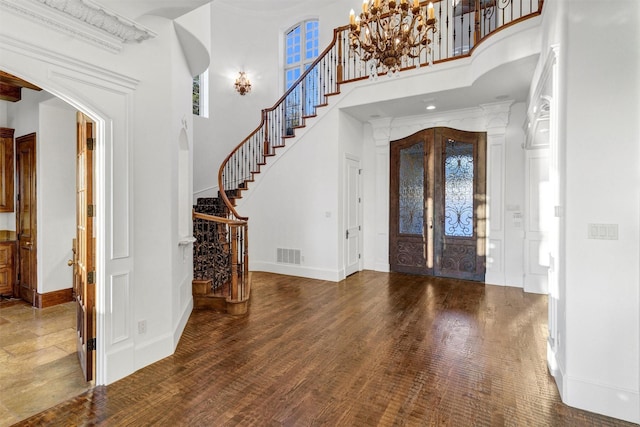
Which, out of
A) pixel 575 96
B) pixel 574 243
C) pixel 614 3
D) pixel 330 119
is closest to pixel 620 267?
pixel 574 243

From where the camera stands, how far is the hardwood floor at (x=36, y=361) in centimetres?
244

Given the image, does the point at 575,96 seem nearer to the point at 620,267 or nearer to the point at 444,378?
the point at 620,267

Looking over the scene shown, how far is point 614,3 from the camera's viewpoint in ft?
7.43

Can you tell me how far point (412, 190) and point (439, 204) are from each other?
23.8 inches

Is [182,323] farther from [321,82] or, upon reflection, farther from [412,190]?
[321,82]

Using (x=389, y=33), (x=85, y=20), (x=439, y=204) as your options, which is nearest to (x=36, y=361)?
(x=85, y=20)

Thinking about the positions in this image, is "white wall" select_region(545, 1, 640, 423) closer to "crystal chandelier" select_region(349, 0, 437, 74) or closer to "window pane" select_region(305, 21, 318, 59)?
"crystal chandelier" select_region(349, 0, 437, 74)

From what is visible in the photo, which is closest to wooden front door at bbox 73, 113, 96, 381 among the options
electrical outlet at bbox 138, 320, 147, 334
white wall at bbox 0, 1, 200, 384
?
white wall at bbox 0, 1, 200, 384

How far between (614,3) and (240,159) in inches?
267

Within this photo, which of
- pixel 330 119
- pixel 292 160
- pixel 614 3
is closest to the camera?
pixel 614 3

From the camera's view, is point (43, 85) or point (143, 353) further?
point (143, 353)

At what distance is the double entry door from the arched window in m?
3.02

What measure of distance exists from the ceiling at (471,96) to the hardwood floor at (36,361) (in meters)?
5.36

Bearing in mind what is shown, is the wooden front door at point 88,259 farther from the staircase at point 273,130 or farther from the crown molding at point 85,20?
the staircase at point 273,130
